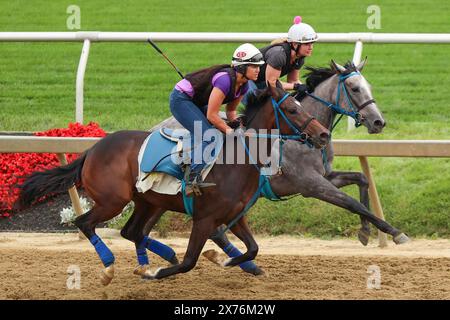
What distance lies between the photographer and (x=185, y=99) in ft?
24.3

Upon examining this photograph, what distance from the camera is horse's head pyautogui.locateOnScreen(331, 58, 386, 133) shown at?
8156 millimetres

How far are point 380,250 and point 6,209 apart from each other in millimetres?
3586

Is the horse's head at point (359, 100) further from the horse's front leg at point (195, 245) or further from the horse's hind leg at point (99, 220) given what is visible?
the horse's hind leg at point (99, 220)

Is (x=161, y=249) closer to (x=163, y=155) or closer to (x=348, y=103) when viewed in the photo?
(x=163, y=155)

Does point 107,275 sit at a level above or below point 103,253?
below

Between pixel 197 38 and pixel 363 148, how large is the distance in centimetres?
290

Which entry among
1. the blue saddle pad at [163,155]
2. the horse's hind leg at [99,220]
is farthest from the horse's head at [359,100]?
the horse's hind leg at [99,220]

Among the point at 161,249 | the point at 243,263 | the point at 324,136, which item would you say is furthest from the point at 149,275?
the point at 324,136

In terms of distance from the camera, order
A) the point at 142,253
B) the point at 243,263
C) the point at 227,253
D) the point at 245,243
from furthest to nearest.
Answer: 1. the point at 227,253
2. the point at 243,263
3. the point at 142,253
4. the point at 245,243

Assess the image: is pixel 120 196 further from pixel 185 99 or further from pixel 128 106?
pixel 128 106

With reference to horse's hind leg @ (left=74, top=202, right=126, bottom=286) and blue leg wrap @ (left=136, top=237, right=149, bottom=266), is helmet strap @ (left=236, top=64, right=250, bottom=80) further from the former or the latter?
blue leg wrap @ (left=136, top=237, right=149, bottom=266)

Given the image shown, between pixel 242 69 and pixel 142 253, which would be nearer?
pixel 242 69

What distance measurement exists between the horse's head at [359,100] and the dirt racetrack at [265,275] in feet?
3.64

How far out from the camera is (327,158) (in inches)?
324
